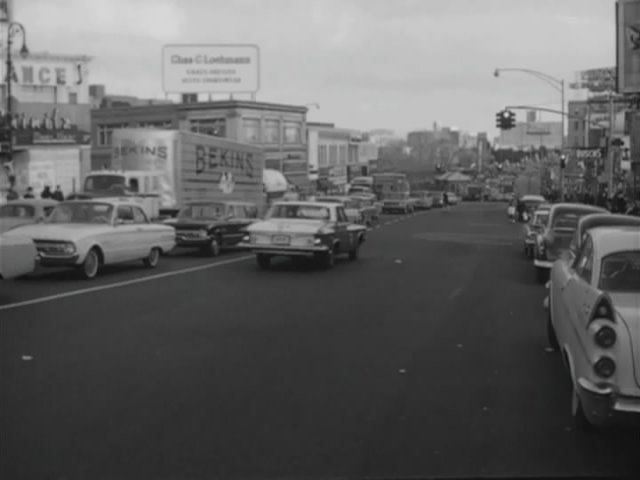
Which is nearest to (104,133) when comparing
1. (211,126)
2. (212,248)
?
(211,126)

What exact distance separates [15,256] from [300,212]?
27.7ft

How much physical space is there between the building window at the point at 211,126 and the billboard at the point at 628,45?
4038 centimetres

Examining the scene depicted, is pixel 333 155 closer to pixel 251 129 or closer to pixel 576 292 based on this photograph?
pixel 251 129

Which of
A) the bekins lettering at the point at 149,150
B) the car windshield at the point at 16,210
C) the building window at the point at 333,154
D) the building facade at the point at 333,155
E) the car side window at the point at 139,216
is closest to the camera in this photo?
the car side window at the point at 139,216

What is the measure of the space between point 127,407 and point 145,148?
27.3 meters

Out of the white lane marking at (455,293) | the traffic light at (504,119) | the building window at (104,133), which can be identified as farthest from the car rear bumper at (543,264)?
the building window at (104,133)

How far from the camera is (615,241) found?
25.2 feet

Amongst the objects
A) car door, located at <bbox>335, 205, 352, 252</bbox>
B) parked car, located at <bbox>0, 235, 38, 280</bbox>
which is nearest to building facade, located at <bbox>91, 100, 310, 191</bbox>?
car door, located at <bbox>335, 205, 352, 252</bbox>

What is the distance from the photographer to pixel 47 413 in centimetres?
743

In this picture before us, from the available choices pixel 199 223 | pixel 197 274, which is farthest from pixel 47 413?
pixel 199 223

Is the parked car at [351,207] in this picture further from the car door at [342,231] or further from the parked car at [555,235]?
the parked car at [555,235]

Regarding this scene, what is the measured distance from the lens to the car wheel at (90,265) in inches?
688

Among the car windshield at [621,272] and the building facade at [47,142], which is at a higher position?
the building facade at [47,142]

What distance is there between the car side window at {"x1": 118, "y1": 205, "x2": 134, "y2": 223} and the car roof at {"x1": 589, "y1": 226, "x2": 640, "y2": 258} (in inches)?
505
